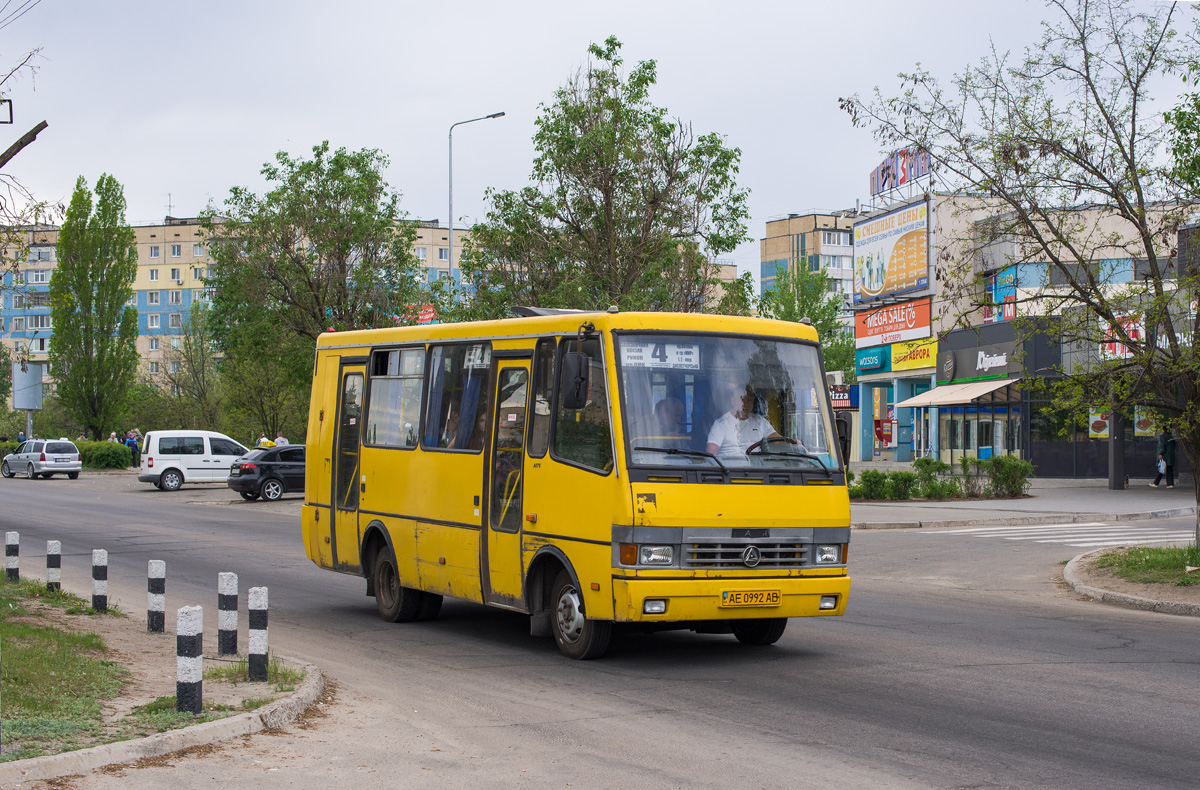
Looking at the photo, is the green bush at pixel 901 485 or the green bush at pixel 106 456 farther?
the green bush at pixel 106 456

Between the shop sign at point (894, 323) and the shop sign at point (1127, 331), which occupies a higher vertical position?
the shop sign at point (894, 323)

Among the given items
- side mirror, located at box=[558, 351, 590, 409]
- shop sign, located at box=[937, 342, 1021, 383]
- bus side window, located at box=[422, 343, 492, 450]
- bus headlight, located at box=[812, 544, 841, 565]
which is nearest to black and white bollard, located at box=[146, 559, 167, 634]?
bus side window, located at box=[422, 343, 492, 450]

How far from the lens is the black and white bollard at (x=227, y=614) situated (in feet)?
30.5

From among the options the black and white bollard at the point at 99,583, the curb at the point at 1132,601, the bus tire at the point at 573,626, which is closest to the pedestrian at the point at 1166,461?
the curb at the point at 1132,601

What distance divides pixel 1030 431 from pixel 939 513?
2117 cm

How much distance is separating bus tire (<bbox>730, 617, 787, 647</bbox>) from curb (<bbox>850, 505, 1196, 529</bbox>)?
1470 centimetres

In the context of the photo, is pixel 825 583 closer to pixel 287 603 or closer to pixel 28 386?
pixel 287 603

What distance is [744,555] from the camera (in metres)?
9.89

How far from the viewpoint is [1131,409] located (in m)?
17.4

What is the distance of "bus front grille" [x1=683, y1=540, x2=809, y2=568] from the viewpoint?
31.8 ft

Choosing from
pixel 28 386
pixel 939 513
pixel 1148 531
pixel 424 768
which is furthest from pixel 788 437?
pixel 28 386

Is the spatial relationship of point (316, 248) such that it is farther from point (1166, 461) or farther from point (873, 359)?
point (873, 359)

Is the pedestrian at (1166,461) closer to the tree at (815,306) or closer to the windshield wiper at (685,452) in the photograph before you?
the windshield wiper at (685,452)

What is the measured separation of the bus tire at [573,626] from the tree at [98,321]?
64.5 m
